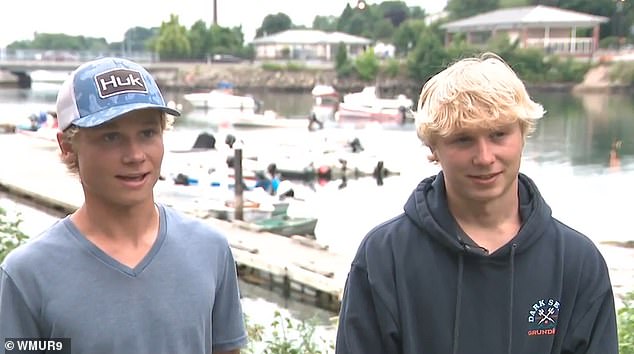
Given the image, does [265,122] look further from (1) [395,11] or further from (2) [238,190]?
(1) [395,11]

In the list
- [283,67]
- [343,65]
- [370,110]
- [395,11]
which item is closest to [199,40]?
[283,67]

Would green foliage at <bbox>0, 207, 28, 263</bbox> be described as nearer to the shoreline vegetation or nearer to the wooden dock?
the wooden dock

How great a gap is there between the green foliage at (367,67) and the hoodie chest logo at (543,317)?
75.1 meters

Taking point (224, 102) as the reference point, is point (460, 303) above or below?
above

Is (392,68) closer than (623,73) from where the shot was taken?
No

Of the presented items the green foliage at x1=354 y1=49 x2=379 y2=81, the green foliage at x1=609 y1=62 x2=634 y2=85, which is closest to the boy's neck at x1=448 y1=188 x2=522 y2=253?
the green foliage at x1=609 y1=62 x2=634 y2=85

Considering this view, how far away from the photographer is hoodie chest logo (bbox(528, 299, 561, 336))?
79.8 inches

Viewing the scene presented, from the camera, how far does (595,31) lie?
78.7 meters

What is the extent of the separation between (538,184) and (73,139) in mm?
20938

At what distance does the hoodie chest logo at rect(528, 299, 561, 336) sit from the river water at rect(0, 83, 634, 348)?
24.2 inches

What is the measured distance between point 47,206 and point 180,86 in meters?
61.9

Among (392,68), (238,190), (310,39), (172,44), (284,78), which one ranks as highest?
(310,39)

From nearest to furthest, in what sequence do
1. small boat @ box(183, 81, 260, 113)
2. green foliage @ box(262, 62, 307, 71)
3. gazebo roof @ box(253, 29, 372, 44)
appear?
1. small boat @ box(183, 81, 260, 113)
2. green foliage @ box(262, 62, 307, 71)
3. gazebo roof @ box(253, 29, 372, 44)

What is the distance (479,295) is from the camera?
2023 millimetres
